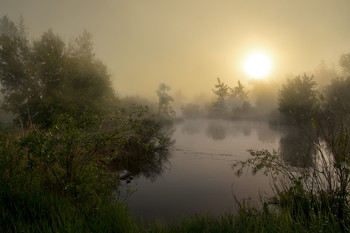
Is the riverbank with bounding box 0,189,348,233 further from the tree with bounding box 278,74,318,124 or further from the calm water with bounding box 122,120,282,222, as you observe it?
the tree with bounding box 278,74,318,124

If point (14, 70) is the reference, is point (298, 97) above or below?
below

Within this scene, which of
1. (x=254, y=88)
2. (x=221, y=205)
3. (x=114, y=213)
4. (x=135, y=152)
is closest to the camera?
(x=114, y=213)

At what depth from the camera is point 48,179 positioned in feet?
20.2

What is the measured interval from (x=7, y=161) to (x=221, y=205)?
743cm

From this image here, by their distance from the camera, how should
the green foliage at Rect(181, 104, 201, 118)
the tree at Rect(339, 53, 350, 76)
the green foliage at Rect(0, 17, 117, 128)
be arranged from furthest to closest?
the green foliage at Rect(181, 104, 201, 118)
the tree at Rect(339, 53, 350, 76)
the green foliage at Rect(0, 17, 117, 128)

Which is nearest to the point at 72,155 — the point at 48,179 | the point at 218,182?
the point at 48,179

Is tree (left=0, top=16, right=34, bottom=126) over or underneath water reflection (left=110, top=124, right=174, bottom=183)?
over

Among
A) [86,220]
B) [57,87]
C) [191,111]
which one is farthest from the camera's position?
[191,111]

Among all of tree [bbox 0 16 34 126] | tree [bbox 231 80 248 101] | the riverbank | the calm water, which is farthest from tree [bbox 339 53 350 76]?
tree [bbox 0 16 34 126]

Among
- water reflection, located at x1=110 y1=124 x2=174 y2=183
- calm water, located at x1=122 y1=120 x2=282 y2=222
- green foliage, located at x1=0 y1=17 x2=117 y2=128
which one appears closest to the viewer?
calm water, located at x1=122 y1=120 x2=282 y2=222

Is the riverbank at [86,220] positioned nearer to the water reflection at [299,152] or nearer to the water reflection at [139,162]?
the water reflection at [299,152]

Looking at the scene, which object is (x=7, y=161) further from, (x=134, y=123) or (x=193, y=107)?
(x=193, y=107)

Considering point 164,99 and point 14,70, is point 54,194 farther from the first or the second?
point 164,99

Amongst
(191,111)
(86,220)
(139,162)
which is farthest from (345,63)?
(86,220)
